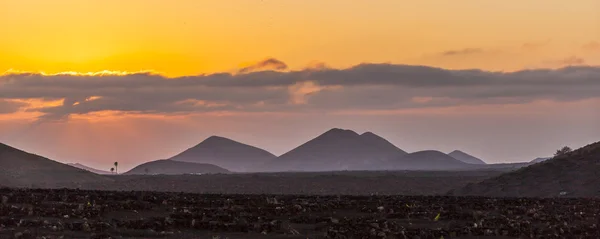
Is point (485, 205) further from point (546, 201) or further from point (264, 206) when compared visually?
point (264, 206)

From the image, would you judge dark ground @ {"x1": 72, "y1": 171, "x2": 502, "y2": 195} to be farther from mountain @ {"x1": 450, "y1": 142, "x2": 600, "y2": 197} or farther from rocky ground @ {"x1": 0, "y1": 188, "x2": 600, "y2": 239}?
rocky ground @ {"x1": 0, "y1": 188, "x2": 600, "y2": 239}

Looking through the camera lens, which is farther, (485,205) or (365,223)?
(485,205)

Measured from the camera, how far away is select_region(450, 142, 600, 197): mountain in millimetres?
73688

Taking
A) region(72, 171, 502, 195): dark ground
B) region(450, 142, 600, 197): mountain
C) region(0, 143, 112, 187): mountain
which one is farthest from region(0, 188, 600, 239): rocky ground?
region(0, 143, 112, 187): mountain

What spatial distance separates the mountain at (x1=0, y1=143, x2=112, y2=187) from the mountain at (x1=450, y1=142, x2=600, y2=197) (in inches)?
2691

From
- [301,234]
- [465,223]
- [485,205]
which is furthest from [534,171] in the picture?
[301,234]

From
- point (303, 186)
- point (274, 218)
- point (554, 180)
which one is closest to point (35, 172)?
point (303, 186)

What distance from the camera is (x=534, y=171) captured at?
83312mm

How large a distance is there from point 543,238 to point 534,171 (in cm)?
5115

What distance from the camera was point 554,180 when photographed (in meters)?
77.9

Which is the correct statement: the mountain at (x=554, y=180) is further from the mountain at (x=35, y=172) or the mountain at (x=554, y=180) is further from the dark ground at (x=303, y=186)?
the mountain at (x=35, y=172)

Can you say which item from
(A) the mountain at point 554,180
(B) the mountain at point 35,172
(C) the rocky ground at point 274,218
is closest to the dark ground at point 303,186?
(B) the mountain at point 35,172

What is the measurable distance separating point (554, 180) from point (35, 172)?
96.2 m

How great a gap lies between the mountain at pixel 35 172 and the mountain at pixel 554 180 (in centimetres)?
6836
